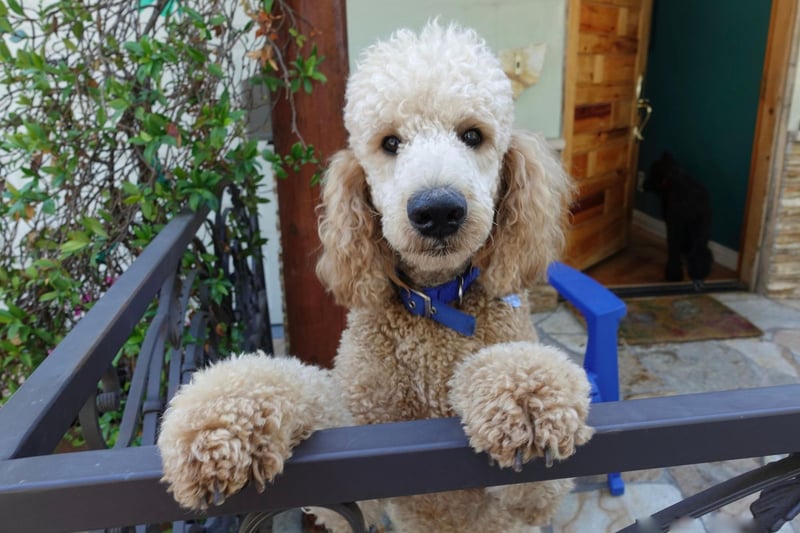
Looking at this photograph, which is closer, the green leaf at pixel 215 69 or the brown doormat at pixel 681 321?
the green leaf at pixel 215 69

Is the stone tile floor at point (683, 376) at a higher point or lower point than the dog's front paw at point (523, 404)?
lower

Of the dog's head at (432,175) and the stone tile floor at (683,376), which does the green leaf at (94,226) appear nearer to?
the dog's head at (432,175)

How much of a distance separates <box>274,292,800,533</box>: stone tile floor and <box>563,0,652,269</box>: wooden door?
72cm

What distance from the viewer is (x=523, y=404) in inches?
29.3

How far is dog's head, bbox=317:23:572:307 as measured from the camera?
106 centimetres

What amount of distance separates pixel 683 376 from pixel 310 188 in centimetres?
197

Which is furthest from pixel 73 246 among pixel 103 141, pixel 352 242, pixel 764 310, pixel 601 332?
pixel 764 310

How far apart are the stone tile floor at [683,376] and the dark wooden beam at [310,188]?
3.23ft

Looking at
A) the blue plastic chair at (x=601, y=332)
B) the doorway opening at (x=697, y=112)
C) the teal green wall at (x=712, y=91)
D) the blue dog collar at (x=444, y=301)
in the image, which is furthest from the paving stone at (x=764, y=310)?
the blue dog collar at (x=444, y=301)

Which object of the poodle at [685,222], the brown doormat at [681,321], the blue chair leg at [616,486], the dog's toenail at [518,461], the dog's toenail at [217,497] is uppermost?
the dog's toenail at [518,461]

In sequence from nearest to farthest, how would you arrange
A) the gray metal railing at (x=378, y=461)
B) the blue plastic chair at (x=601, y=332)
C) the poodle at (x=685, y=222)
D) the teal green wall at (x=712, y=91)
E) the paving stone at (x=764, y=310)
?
the gray metal railing at (x=378, y=461), the blue plastic chair at (x=601, y=332), the paving stone at (x=764, y=310), the poodle at (x=685, y=222), the teal green wall at (x=712, y=91)

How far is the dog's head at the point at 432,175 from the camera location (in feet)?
3.49

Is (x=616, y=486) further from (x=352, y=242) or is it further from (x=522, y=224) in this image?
(x=352, y=242)

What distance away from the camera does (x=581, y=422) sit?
0.66 m
